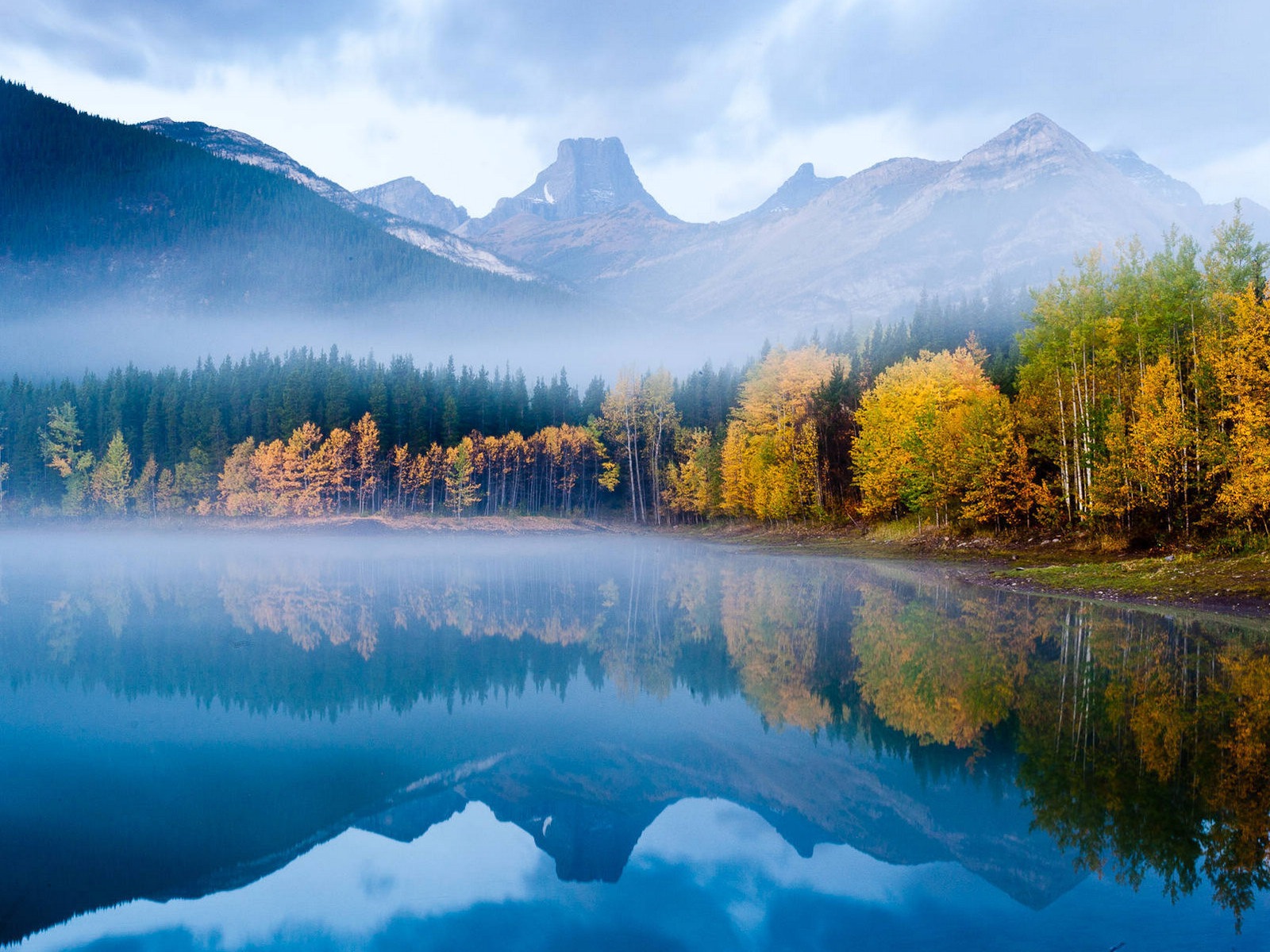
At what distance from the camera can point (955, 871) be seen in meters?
7.74

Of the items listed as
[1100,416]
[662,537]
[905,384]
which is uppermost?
[905,384]

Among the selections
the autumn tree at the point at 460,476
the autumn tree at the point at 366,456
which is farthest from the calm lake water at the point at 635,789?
the autumn tree at the point at 366,456

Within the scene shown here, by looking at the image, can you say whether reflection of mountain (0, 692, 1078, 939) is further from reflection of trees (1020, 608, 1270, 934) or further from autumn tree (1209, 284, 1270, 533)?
autumn tree (1209, 284, 1270, 533)

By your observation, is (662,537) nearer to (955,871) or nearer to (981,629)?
(981,629)

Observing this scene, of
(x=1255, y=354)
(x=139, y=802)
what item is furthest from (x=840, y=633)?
(x=1255, y=354)

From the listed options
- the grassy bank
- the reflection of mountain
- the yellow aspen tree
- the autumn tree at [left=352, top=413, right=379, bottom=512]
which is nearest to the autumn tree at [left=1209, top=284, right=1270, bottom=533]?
the grassy bank

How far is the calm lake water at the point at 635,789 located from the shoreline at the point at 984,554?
7.03 m

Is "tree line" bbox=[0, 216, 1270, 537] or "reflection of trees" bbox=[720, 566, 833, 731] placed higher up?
"tree line" bbox=[0, 216, 1270, 537]

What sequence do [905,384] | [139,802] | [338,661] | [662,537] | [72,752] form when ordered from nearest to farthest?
[139,802]
[72,752]
[338,661]
[905,384]
[662,537]

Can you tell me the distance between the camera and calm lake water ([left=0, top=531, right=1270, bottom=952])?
6.95 metres

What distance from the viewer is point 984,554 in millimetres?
45094

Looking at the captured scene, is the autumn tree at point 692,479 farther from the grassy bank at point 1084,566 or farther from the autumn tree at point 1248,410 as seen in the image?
the autumn tree at point 1248,410

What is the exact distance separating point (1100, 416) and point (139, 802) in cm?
4379

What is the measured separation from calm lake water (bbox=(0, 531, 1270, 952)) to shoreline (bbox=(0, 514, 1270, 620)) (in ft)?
23.1
